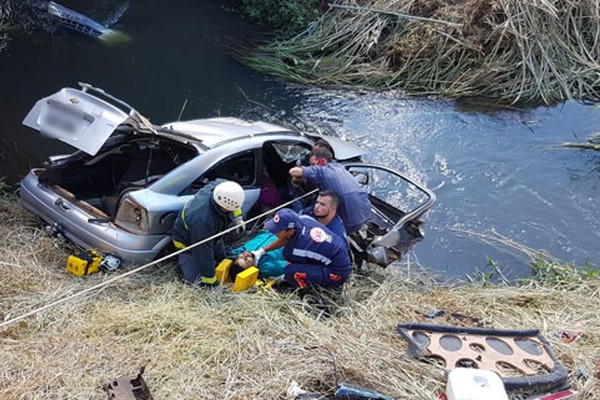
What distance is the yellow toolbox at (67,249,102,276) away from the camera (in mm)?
6219

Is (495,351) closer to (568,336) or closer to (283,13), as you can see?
(568,336)

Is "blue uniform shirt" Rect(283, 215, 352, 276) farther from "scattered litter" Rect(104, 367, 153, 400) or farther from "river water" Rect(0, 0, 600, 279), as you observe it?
"river water" Rect(0, 0, 600, 279)

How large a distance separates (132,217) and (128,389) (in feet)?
6.87

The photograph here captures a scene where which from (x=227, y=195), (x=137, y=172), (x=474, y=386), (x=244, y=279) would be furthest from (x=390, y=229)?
(x=474, y=386)

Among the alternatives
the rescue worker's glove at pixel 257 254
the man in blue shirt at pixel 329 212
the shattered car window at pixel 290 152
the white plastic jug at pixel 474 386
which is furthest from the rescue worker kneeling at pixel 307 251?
the white plastic jug at pixel 474 386

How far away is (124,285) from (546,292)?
15.1ft

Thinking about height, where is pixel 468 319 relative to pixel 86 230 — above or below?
below

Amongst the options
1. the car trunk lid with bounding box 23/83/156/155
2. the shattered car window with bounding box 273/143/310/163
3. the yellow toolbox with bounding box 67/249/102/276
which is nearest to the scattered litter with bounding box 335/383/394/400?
the yellow toolbox with bounding box 67/249/102/276

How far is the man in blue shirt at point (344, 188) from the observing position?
6961mm

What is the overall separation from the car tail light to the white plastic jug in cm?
313

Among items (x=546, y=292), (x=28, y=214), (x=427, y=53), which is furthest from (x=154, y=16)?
(x=546, y=292)

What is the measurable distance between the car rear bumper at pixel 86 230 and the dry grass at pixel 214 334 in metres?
0.27

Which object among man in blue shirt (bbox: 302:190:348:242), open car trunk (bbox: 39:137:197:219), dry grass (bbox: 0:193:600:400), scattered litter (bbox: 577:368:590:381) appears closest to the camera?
dry grass (bbox: 0:193:600:400)

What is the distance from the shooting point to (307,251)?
6.26 metres
